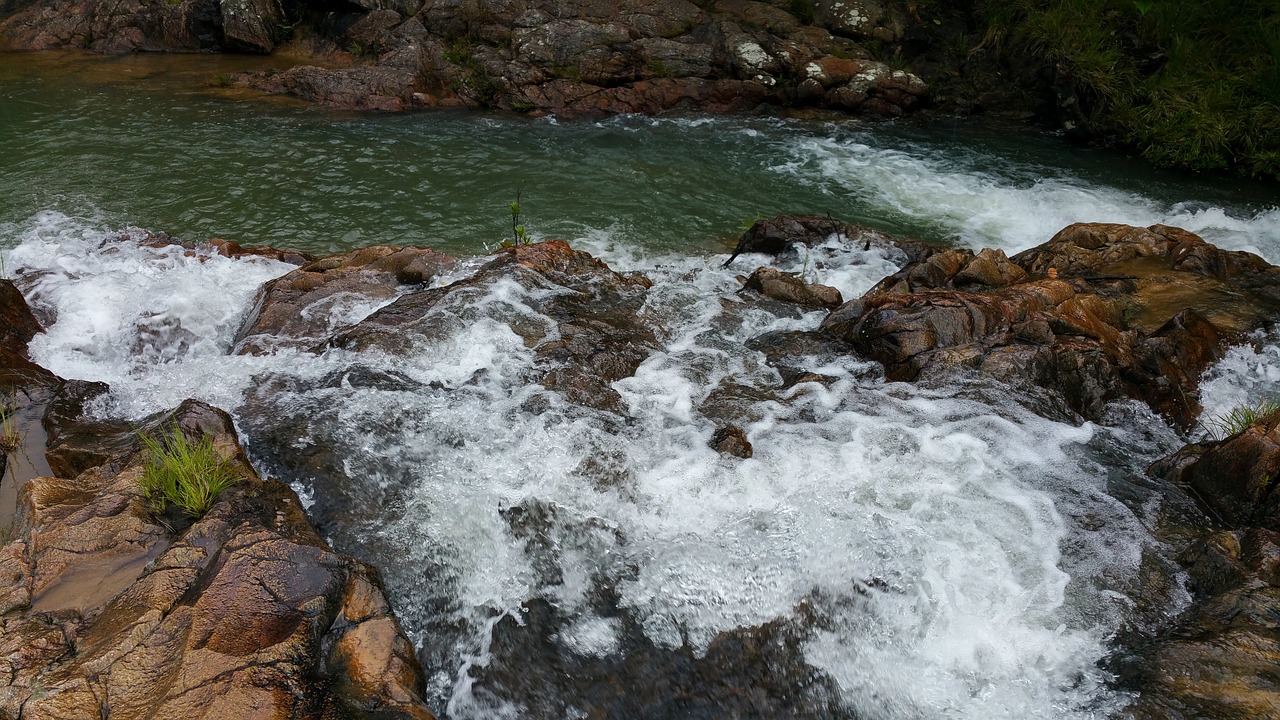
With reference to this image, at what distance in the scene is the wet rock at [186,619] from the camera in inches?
124

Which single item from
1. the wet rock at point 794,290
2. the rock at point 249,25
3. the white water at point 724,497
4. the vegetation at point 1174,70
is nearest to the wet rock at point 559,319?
the white water at point 724,497

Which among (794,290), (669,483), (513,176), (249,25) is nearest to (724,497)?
(669,483)

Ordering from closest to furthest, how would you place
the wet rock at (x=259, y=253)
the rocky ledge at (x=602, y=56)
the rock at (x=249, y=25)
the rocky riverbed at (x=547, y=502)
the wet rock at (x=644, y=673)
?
the rocky riverbed at (x=547, y=502) < the wet rock at (x=644, y=673) < the wet rock at (x=259, y=253) < the rocky ledge at (x=602, y=56) < the rock at (x=249, y=25)

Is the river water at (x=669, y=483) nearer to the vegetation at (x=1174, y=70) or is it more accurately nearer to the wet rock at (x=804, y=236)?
the wet rock at (x=804, y=236)

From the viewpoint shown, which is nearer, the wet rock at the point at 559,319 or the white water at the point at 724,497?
the white water at the point at 724,497

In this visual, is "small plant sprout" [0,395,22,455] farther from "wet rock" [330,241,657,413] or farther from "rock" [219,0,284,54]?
"rock" [219,0,284,54]

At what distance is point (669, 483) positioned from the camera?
5.23m

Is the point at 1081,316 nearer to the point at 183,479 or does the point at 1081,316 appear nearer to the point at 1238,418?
the point at 1238,418

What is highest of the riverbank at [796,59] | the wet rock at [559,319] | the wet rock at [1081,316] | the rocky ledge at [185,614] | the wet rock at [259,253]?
the riverbank at [796,59]

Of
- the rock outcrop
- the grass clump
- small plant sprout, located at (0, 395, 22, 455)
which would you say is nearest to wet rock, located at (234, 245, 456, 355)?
small plant sprout, located at (0, 395, 22, 455)

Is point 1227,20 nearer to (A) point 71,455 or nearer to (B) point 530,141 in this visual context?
(B) point 530,141

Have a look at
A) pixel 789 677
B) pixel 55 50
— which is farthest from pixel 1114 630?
pixel 55 50

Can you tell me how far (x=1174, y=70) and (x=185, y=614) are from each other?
1627 cm

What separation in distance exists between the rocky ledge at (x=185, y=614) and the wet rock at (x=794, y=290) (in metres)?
5.11
